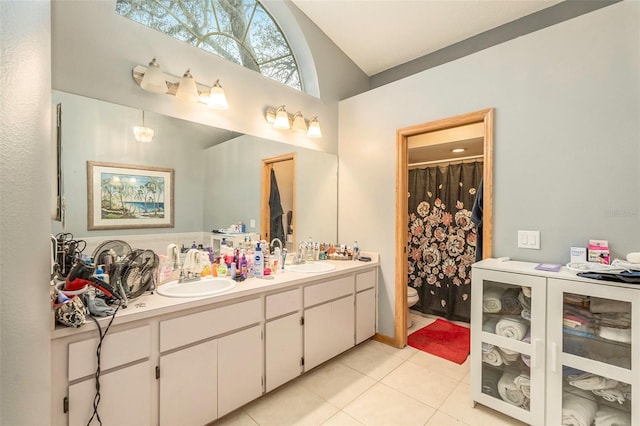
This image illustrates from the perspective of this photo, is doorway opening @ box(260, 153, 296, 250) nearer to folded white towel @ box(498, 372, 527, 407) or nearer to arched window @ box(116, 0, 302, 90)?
arched window @ box(116, 0, 302, 90)

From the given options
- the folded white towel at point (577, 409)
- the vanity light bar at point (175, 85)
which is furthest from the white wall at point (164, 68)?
the folded white towel at point (577, 409)

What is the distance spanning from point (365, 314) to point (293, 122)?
1960 millimetres

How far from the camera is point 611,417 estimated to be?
154 cm

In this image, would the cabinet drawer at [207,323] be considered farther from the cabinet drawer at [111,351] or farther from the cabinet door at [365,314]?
the cabinet door at [365,314]

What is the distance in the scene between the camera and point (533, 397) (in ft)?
5.69

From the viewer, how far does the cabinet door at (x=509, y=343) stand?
5.64 feet

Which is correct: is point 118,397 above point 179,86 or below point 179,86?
below

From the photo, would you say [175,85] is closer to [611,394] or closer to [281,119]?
[281,119]

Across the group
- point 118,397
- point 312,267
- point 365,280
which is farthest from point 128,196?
point 365,280

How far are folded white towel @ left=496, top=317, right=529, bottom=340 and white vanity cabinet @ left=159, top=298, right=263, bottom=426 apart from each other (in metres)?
1.57

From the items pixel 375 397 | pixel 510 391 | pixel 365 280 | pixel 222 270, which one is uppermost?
pixel 222 270

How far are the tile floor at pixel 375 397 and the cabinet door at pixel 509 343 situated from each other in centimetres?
16

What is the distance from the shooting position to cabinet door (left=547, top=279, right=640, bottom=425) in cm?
149

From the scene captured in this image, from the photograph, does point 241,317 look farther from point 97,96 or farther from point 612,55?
point 612,55
